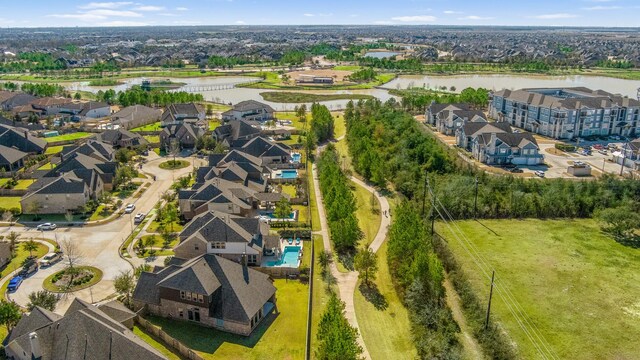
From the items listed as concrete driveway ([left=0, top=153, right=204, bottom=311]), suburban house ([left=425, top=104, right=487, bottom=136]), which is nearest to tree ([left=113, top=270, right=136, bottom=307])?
concrete driveway ([left=0, top=153, right=204, bottom=311])

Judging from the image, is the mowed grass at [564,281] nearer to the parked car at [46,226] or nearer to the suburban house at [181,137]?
the parked car at [46,226]

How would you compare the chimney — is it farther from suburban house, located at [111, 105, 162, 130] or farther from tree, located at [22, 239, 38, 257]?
suburban house, located at [111, 105, 162, 130]

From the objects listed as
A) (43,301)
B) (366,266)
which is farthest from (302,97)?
(43,301)

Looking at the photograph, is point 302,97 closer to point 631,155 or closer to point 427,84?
point 427,84

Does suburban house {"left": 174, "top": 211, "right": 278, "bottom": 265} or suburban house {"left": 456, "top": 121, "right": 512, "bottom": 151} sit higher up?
suburban house {"left": 456, "top": 121, "right": 512, "bottom": 151}

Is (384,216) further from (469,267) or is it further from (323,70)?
(323,70)

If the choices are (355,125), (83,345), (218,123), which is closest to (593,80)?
(355,125)

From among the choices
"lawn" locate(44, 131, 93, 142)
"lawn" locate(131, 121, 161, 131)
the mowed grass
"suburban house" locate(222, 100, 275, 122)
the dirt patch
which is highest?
the dirt patch

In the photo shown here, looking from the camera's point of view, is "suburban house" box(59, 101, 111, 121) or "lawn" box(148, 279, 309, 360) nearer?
"lawn" box(148, 279, 309, 360)
